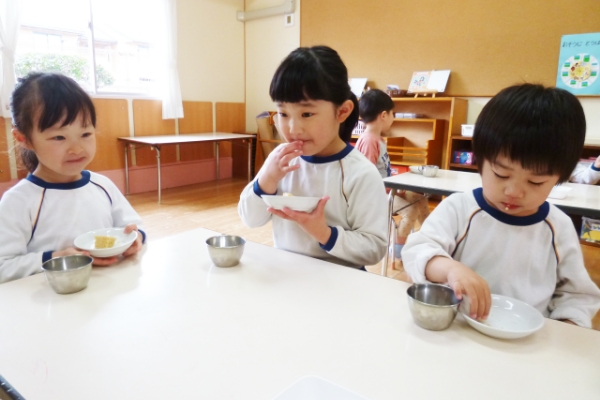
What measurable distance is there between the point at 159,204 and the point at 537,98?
3.88 metres

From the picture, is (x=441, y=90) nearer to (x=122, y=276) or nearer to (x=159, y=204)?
(x=159, y=204)

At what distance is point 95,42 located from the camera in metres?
4.29

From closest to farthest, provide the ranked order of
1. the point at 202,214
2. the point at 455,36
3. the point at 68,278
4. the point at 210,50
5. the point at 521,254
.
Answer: the point at 68,278, the point at 521,254, the point at 202,214, the point at 455,36, the point at 210,50

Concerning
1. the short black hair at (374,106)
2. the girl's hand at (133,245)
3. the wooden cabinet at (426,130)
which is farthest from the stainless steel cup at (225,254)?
the wooden cabinet at (426,130)

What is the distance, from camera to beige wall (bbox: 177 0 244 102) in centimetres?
505

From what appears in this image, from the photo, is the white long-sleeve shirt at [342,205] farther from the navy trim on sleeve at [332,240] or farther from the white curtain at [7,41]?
the white curtain at [7,41]

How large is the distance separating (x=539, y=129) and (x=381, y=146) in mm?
1923

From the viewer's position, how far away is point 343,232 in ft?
3.36

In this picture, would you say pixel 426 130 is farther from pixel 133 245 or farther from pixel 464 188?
pixel 133 245

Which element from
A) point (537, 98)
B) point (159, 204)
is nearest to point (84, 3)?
point (159, 204)

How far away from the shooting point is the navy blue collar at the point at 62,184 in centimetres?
107

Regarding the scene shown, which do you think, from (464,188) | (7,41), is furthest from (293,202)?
(7,41)

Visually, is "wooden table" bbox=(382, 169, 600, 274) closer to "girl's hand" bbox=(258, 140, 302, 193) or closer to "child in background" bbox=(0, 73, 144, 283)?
"girl's hand" bbox=(258, 140, 302, 193)

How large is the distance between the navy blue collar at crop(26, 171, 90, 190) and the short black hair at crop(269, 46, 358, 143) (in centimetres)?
59
